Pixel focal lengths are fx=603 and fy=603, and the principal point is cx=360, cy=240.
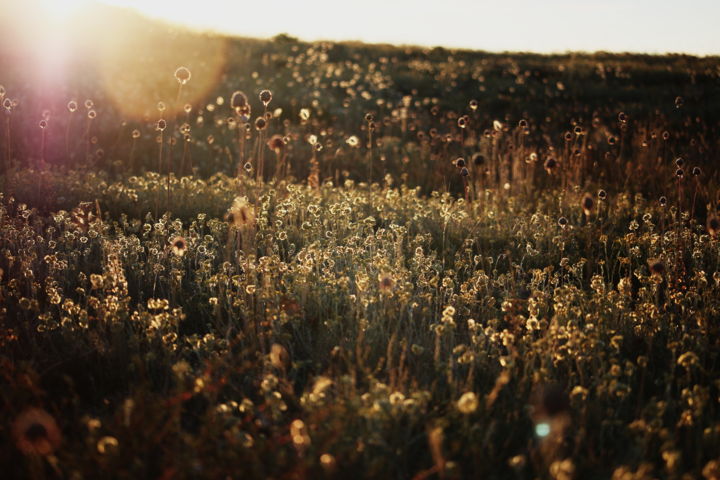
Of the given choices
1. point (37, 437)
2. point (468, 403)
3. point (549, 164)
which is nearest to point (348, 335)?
point (468, 403)

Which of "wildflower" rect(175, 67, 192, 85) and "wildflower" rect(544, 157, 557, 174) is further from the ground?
"wildflower" rect(175, 67, 192, 85)

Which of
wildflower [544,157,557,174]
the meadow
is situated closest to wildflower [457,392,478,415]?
the meadow

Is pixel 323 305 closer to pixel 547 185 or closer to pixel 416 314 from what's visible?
pixel 416 314

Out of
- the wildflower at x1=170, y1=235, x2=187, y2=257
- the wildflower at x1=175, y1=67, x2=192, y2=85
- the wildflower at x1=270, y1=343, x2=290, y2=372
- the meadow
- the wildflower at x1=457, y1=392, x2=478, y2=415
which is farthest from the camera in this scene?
the wildflower at x1=175, y1=67, x2=192, y2=85

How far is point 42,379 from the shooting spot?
2.66m

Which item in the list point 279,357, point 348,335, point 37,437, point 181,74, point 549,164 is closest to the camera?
point 37,437

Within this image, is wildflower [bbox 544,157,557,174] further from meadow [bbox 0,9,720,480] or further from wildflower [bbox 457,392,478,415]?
wildflower [bbox 457,392,478,415]

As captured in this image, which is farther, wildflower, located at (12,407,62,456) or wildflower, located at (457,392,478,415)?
wildflower, located at (457,392,478,415)

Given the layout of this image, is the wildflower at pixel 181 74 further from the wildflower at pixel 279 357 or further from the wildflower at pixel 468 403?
the wildflower at pixel 468 403

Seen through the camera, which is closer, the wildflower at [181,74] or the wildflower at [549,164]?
the wildflower at [181,74]

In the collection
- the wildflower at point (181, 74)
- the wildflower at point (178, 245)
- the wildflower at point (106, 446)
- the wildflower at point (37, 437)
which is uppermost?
the wildflower at point (181, 74)

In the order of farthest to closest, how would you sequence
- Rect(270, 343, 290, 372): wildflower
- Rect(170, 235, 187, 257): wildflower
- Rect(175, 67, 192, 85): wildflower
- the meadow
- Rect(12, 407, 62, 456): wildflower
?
Rect(175, 67, 192, 85): wildflower, Rect(170, 235, 187, 257): wildflower, Rect(270, 343, 290, 372): wildflower, the meadow, Rect(12, 407, 62, 456): wildflower

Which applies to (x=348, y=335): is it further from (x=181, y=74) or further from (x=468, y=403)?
(x=181, y=74)

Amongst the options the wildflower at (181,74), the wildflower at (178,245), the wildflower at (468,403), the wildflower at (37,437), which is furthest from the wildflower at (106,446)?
the wildflower at (181,74)
